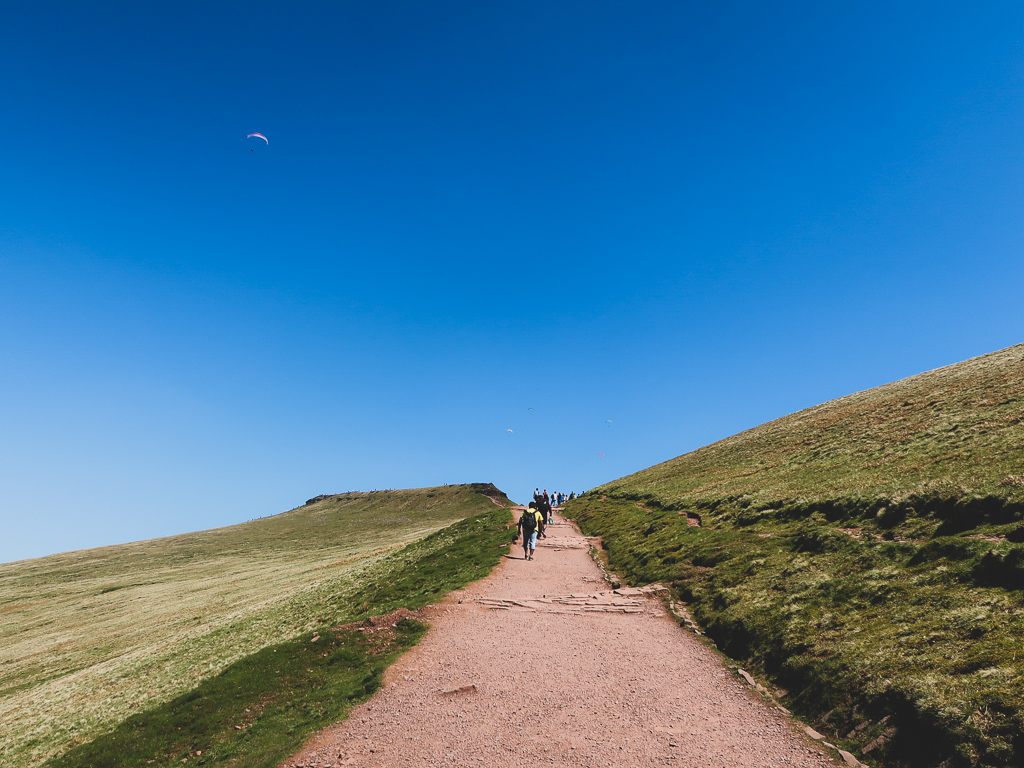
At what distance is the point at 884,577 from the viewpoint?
1603 cm

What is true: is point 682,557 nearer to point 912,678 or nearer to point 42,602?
point 912,678

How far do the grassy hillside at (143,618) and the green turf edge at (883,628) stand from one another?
19.3m

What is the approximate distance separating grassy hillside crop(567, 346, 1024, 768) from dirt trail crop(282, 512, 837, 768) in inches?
62.7

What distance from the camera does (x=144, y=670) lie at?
23797 millimetres

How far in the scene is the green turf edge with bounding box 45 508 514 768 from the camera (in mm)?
13508

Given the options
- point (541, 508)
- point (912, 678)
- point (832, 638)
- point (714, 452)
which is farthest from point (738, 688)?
point (714, 452)

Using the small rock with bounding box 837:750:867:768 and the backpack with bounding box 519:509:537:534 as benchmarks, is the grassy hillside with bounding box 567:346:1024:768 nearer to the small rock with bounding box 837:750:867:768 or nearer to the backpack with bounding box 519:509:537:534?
the small rock with bounding box 837:750:867:768

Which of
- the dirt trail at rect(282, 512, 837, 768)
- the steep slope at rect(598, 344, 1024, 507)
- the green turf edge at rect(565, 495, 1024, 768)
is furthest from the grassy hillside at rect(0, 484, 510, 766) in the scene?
the steep slope at rect(598, 344, 1024, 507)

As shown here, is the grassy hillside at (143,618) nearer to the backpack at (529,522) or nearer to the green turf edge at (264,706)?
the green turf edge at (264,706)

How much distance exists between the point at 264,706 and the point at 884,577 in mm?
20655

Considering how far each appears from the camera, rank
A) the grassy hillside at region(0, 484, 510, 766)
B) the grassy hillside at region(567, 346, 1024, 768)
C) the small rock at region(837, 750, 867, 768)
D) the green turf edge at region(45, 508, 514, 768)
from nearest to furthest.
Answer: the small rock at region(837, 750, 867, 768), the grassy hillside at region(567, 346, 1024, 768), the green turf edge at region(45, 508, 514, 768), the grassy hillside at region(0, 484, 510, 766)

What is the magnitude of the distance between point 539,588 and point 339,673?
37.3ft

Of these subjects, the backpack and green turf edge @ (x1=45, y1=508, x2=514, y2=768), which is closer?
green turf edge @ (x1=45, y1=508, x2=514, y2=768)

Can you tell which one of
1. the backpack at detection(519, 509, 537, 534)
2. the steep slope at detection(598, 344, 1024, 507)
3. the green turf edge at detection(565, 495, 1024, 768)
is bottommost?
the green turf edge at detection(565, 495, 1024, 768)
